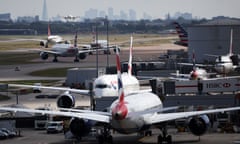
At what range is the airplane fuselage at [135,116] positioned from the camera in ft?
198

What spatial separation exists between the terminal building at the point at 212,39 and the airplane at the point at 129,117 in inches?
3703

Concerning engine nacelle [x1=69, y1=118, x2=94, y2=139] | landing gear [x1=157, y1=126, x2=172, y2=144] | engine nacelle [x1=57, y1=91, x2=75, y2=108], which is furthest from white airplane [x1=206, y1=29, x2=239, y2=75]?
engine nacelle [x1=69, y1=118, x2=94, y2=139]

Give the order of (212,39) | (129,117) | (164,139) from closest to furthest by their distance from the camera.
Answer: (129,117)
(164,139)
(212,39)

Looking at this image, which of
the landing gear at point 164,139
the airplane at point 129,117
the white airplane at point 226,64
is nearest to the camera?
the airplane at point 129,117

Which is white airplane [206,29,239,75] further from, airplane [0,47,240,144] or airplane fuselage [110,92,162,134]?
airplane [0,47,240,144]

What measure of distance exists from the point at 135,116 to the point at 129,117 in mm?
1142

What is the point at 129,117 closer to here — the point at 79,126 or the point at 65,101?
the point at 79,126

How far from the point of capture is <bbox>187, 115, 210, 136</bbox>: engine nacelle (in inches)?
2482

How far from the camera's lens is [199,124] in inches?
2486

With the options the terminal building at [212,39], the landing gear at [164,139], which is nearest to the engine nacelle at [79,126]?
the landing gear at [164,139]

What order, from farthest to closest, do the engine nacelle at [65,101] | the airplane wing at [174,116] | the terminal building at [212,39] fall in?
the terminal building at [212,39] < the engine nacelle at [65,101] < the airplane wing at [174,116]

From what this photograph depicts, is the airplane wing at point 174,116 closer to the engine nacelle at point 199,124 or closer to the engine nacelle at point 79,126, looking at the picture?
the engine nacelle at point 199,124

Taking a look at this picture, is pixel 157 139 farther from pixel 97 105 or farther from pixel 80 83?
pixel 80 83

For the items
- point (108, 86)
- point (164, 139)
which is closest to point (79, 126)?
point (164, 139)
